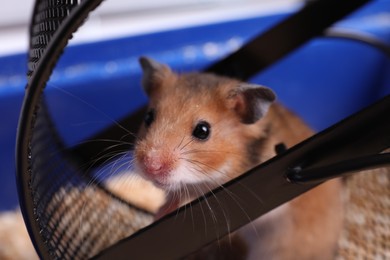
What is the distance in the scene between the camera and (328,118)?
193 centimetres

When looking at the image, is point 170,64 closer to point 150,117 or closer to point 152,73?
point 152,73

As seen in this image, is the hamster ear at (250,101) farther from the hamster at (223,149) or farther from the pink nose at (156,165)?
the pink nose at (156,165)

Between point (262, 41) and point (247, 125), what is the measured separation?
1.42 feet

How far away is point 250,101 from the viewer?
1026 mm

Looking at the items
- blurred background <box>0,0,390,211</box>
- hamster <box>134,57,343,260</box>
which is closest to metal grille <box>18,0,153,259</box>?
hamster <box>134,57,343,260</box>

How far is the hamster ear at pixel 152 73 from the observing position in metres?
1.17

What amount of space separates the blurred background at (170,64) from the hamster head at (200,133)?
1.90 feet

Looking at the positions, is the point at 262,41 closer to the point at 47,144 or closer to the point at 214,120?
the point at 214,120

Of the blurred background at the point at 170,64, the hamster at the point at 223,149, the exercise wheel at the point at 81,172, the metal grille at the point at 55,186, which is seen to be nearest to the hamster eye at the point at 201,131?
the hamster at the point at 223,149

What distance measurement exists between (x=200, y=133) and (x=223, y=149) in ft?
0.20

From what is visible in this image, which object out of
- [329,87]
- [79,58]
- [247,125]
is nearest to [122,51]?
[79,58]

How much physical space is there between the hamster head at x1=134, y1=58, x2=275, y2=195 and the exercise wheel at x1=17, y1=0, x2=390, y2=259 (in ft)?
0.37

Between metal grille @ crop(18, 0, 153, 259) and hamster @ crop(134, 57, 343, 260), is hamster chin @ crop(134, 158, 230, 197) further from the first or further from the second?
metal grille @ crop(18, 0, 153, 259)

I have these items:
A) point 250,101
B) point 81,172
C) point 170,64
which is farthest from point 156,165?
point 170,64
